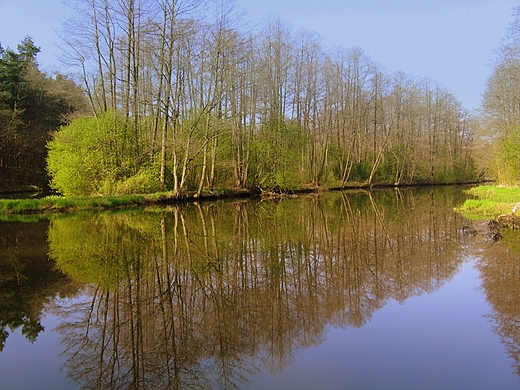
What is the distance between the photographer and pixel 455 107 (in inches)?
2137

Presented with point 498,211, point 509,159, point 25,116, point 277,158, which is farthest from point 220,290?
point 25,116

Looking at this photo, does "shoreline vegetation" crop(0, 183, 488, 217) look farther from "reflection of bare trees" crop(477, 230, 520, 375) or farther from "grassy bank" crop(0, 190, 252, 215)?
"reflection of bare trees" crop(477, 230, 520, 375)

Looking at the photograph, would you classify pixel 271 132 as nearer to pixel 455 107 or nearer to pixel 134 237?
pixel 134 237

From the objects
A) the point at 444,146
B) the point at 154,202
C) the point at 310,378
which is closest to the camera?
the point at 310,378

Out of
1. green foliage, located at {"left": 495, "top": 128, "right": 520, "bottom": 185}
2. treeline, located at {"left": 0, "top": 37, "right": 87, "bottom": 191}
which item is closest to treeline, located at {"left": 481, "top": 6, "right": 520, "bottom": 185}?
green foliage, located at {"left": 495, "top": 128, "right": 520, "bottom": 185}

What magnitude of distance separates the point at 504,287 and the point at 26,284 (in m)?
7.43

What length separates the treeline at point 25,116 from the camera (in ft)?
114

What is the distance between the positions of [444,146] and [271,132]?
31695 mm

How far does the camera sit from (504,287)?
6.07 m

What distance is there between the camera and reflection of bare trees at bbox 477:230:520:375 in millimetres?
4395

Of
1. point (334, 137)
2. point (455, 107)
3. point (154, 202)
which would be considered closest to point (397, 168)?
point (334, 137)

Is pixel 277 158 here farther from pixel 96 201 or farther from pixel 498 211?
pixel 498 211

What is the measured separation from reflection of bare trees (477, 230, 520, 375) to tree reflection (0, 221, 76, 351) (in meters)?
5.15

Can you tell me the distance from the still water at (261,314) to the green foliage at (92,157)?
12382mm
